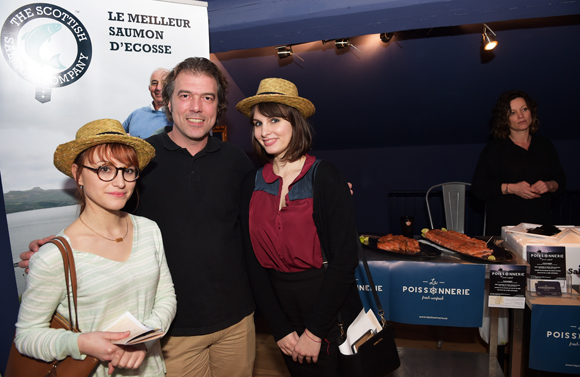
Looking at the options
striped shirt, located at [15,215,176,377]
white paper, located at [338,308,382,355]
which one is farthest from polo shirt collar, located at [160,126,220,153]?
white paper, located at [338,308,382,355]

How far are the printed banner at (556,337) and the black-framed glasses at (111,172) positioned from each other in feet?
7.37

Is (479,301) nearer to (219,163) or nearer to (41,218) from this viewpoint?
(219,163)

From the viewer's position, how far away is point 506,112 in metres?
2.75

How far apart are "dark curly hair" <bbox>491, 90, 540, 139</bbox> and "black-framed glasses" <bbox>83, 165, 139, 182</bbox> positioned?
9.15 feet

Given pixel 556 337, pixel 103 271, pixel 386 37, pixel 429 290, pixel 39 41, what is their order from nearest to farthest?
1. pixel 103 271
2. pixel 39 41
3. pixel 556 337
4. pixel 429 290
5. pixel 386 37

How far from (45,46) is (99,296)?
4.73ft

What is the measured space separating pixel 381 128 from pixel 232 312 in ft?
14.4

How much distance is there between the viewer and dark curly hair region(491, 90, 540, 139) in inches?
107

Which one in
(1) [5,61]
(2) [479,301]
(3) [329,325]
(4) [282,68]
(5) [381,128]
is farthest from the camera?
(5) [381,128]

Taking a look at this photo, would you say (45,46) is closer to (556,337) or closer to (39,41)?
(39,41)

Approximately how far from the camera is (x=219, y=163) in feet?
5.26

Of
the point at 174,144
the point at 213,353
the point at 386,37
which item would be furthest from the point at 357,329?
the point at 386,37

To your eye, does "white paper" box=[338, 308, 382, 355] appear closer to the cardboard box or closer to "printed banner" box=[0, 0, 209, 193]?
the cardboard box

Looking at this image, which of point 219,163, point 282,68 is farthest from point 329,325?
point 282,68
